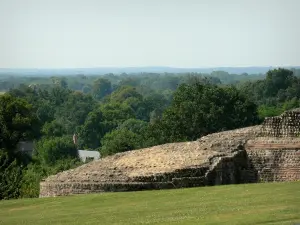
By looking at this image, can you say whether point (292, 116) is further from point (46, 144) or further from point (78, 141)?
point (78, 141)

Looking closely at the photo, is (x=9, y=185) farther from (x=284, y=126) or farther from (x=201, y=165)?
(x=284, y=126)

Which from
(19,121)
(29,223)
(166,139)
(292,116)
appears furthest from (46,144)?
(29,223)

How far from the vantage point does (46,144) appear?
273 ft

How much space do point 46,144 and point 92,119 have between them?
32724 millimetres

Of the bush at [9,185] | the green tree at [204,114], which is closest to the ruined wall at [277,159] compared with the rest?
the bush at [9,185]

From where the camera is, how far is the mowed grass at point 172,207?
18453 mm

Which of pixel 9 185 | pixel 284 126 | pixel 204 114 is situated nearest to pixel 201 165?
pixel 284 126

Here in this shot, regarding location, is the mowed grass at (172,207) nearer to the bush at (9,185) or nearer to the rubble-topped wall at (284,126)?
the rubble-topped wall at (284,126)

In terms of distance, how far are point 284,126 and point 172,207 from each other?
11.0 metres

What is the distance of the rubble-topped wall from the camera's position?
30.6 m

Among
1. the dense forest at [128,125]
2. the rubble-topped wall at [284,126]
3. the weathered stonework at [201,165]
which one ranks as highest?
the rubble-topped wall at [284,126]

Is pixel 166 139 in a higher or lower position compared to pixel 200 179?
lower

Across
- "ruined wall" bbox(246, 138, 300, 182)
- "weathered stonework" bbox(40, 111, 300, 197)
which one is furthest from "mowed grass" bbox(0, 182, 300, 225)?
"ruined wall" bbox(246, 138, 300, 182)

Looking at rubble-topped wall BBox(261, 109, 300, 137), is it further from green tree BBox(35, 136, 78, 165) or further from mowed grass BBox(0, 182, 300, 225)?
green tree BBox(35, 136, 78, 165)
